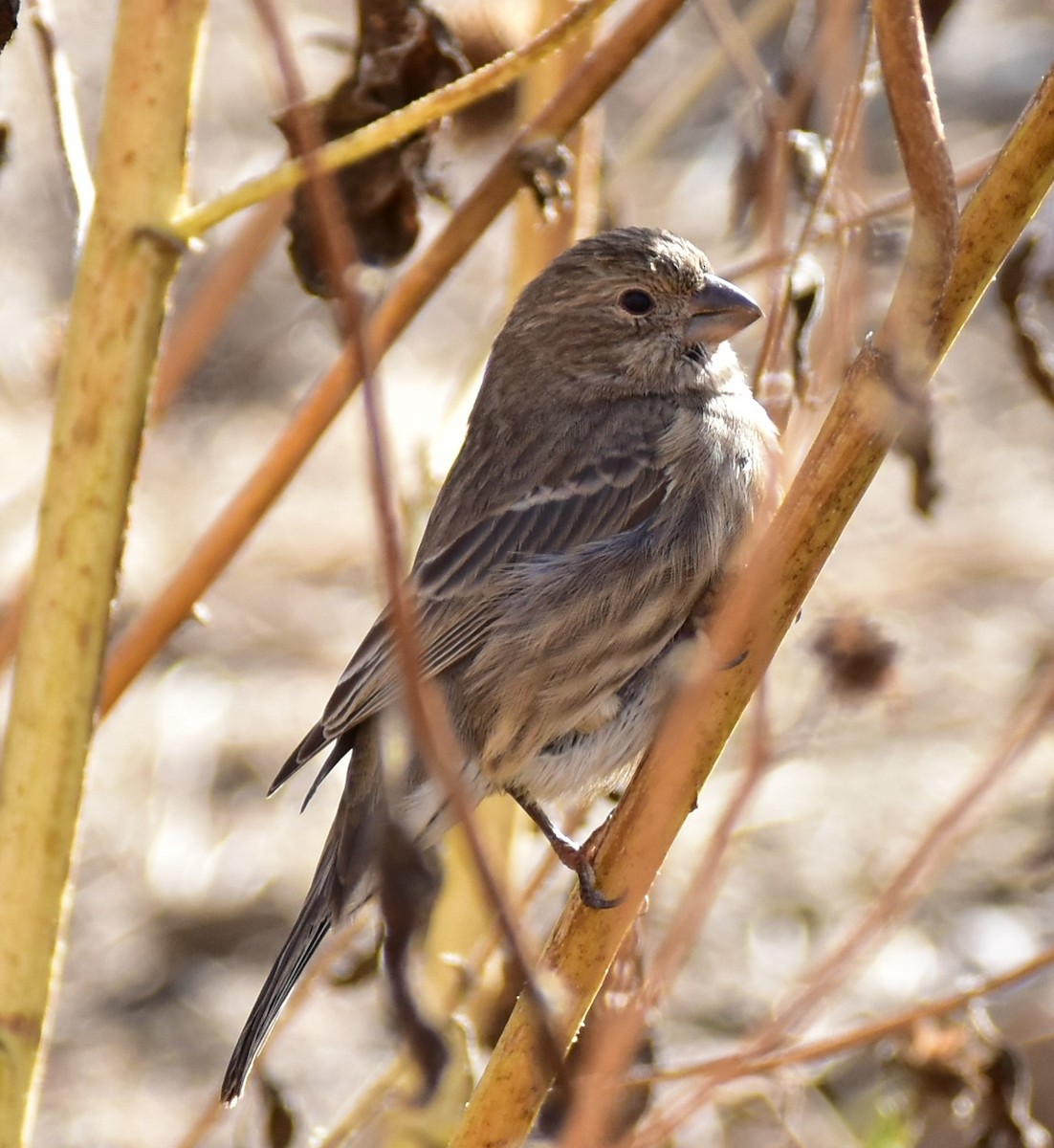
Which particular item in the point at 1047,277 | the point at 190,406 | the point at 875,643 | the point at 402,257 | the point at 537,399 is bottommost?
the point at 190,406

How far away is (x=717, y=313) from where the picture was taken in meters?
3.68

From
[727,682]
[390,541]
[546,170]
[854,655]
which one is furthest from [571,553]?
[390,541]

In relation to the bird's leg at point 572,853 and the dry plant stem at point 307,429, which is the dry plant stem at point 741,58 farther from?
the bird's leg at point 572,853

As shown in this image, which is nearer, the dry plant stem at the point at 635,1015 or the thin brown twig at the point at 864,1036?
the dry plant stem at the point at 635,1015

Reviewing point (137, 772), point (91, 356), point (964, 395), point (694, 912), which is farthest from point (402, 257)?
point (964, 395)

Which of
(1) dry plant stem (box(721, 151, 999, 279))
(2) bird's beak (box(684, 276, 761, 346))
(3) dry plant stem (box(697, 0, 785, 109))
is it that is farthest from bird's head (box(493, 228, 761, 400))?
(3) dry plant stem (box(697, 0, 785, 109))

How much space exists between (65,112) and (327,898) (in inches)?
59.0

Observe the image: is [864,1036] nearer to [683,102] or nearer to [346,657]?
[683,102]

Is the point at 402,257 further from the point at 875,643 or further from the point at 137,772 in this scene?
the point at 137,772

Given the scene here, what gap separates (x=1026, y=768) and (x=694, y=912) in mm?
5421

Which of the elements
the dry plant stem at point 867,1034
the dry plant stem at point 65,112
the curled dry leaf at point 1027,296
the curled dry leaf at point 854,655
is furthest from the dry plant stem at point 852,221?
the dry plant stem at point 867,1034

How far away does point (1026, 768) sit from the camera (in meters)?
6.65

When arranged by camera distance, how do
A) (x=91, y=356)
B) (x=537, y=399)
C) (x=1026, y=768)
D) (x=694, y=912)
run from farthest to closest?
(x=1026, y=768) → (x=537, y=399) → (x=91, y=356) → (x=694, y=912)

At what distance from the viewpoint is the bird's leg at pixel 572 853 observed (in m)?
2.13
